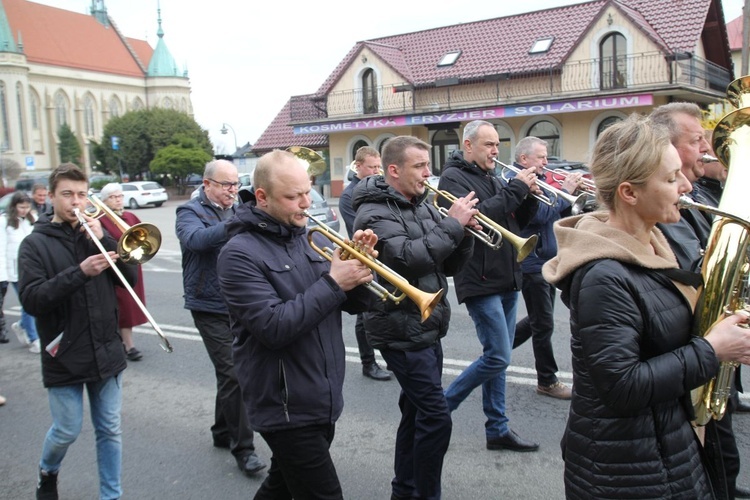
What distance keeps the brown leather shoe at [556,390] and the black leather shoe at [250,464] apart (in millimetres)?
2263

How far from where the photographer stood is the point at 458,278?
170 inches

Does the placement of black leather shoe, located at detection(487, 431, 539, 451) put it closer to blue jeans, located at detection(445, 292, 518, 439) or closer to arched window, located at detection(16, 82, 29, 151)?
blue jeans, located at detection(445, 292, 518, 439)

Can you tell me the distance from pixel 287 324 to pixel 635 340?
1.27 meters

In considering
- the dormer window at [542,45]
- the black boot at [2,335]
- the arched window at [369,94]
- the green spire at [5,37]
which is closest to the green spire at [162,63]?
the green spire at [5,37]

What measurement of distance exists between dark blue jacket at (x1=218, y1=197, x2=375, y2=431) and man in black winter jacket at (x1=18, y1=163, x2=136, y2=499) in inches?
44.2

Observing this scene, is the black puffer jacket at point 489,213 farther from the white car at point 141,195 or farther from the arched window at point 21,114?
the arched window at point 21,114

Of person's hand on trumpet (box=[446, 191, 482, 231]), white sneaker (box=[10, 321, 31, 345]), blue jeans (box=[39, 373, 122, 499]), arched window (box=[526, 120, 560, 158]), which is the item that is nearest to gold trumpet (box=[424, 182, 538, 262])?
person's hand on trumpet (box=[446, 191, 482, 231])

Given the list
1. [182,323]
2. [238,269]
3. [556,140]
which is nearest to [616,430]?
[238,269]

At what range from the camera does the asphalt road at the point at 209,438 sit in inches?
161

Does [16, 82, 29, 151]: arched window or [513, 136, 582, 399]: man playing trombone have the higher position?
[16, 82, 29, 151]: arched window

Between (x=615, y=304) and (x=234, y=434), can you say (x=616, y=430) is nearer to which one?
(x=615, y=304)

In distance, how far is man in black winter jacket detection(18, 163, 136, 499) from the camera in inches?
139

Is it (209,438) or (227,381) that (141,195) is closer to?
(209,438)

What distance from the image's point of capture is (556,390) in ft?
17.3
